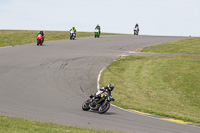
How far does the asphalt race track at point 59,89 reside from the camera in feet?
42.0

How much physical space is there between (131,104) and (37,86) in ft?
18.6

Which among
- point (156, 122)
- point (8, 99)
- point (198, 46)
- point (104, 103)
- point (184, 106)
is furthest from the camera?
point (198, 46)

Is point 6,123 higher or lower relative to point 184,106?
higher

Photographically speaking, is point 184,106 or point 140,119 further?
point 184,106

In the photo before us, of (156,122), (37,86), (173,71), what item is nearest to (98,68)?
(173,71)

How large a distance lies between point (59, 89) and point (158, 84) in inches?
285

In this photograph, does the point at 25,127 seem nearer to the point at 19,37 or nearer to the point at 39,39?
the point at 39,39

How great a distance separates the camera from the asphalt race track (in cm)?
1281

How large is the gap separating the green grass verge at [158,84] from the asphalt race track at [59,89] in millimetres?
1543

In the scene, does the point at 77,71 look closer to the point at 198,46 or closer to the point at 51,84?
the point at 51,84

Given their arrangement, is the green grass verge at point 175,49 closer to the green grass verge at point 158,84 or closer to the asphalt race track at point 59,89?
the asphalt race track at point 59,89

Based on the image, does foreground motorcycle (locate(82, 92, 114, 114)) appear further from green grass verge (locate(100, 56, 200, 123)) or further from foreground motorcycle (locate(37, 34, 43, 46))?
foreground motorcycle (locate(37, 34, 43, 46))

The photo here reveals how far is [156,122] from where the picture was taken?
13828mm

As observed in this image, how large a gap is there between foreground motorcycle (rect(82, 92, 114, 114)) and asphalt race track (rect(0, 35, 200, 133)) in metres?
0.24
